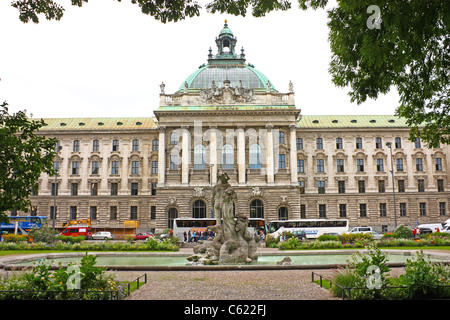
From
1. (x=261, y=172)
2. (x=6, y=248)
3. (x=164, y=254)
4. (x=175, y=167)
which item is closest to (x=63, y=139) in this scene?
(x=175, y=167)

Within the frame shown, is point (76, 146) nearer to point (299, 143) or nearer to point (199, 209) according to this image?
point (199, 209)

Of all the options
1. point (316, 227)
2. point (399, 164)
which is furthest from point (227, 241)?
point (399, 164)

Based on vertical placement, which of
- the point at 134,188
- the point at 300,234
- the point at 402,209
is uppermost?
the point at 134,188

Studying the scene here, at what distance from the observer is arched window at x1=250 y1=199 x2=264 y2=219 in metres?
56.4

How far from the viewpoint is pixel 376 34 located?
28.3ft

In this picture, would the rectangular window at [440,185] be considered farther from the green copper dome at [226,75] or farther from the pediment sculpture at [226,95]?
the pediment sculpture at [226,95]

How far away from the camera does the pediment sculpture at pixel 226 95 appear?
58.8 meters

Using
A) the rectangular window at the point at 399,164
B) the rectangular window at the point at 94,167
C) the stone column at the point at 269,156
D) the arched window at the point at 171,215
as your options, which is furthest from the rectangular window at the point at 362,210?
the rectangular window at the point at 94,167

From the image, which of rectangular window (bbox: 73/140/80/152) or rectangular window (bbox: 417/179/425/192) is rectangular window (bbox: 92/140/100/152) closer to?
rectangular window (bbox: 73/140/80/152)

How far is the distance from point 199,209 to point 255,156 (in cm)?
1140

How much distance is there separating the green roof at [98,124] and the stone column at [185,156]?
9.70 metres

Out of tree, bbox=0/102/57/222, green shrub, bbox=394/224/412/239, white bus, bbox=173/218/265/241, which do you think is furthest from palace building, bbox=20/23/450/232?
tree, bbox=0/102/57/222

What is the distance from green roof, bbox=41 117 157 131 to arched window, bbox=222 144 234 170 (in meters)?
14.1
